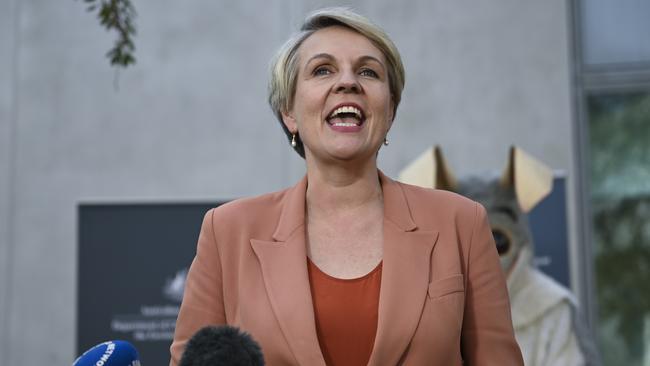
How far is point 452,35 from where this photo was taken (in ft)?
28.5

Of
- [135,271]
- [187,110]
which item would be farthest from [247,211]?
[187,110]

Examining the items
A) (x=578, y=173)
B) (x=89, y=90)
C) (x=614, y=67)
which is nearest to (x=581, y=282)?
(x=578, y=173)

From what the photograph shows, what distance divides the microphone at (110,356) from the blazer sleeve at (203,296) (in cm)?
25

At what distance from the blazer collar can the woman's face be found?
0.16 m

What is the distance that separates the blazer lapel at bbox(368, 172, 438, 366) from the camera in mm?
2066

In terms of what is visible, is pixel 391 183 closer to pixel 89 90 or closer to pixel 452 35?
pixel 452 35

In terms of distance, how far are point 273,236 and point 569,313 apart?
10.8ft

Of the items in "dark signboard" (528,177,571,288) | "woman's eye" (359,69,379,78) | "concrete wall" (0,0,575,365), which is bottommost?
"dark signboard" (528,177,571,288)

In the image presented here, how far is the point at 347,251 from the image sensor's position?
2248 mm

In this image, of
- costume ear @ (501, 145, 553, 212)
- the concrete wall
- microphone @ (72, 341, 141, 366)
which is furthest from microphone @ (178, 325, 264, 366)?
the concrete wall

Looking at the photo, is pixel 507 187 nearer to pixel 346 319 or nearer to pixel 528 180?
pixel 528 180

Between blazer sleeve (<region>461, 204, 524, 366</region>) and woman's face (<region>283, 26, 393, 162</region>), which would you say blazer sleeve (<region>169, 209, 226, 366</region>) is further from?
blazer sleeve (<region>461, 204, 524, 366</region>)

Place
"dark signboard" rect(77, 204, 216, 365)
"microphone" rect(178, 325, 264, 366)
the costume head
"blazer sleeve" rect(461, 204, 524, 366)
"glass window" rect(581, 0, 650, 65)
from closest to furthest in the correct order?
"microphone" rect(178, 325, 264, 366), "blazer sleeve" rect(461, 204, 524, 366), the costume head, "dark signboard" rect(77, 204, 216, 365), "glass window" rect(581, 0, 650, 65)

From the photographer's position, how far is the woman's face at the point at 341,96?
→ 223cm
